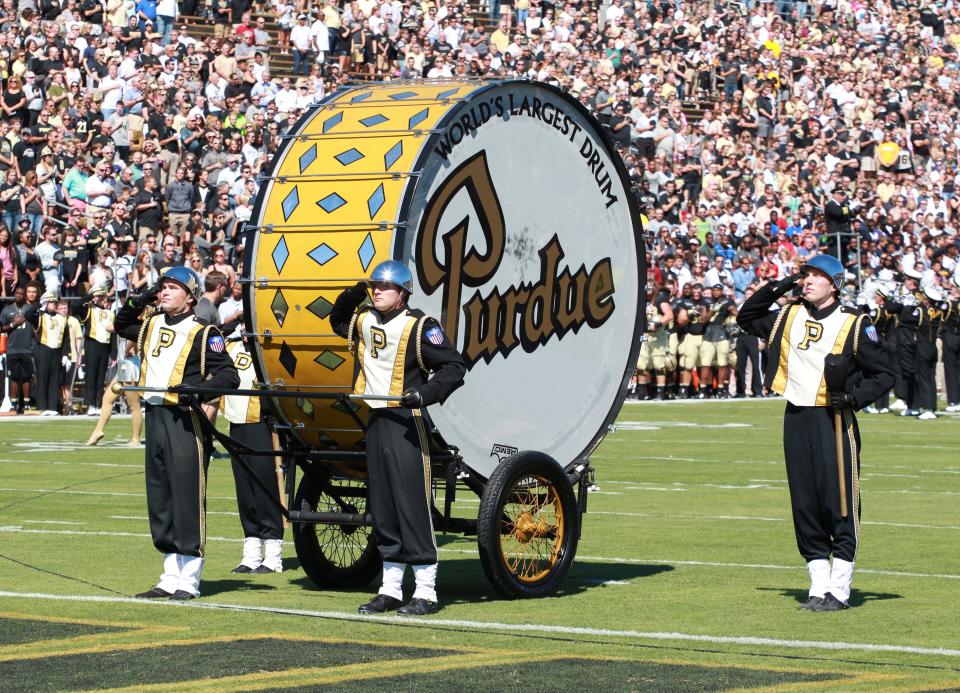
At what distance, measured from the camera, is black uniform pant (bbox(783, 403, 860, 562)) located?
11555 millimetres

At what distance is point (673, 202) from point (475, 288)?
28611 millimetres

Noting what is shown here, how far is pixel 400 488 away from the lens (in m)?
11.4

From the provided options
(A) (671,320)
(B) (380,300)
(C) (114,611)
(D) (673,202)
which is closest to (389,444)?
(B) (380,300)

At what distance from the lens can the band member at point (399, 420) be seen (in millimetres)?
11359

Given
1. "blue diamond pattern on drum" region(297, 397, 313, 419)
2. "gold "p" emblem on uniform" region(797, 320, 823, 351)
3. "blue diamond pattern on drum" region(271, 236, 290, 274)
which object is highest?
"blue diamond pattern on drum" region(271, 236, 290, 274)

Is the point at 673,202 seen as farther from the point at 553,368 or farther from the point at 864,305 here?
the point at 553,368

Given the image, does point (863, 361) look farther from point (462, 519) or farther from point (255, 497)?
point (255, 497)

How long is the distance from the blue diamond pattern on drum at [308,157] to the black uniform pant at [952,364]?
23963mm

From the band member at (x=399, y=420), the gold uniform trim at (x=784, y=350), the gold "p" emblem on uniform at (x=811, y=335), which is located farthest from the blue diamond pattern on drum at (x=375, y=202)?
the gold "p" emblem on uniform at (x=811, y=335)

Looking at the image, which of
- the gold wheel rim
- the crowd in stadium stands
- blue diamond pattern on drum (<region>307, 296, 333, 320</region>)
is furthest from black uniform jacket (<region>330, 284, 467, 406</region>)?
the crowd in stadium stands

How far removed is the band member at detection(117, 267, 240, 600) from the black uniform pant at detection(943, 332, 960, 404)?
24.5 meters

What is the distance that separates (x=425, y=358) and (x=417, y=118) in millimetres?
1627

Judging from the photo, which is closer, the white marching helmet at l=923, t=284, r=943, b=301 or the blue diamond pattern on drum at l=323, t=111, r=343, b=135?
the blue diamond pattern on drum at l=323, t=111, r=343, b=135

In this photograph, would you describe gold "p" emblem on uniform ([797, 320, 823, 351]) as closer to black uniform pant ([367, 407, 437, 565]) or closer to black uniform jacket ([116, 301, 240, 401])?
black uniform pant ([367, 407, 437, 565])
